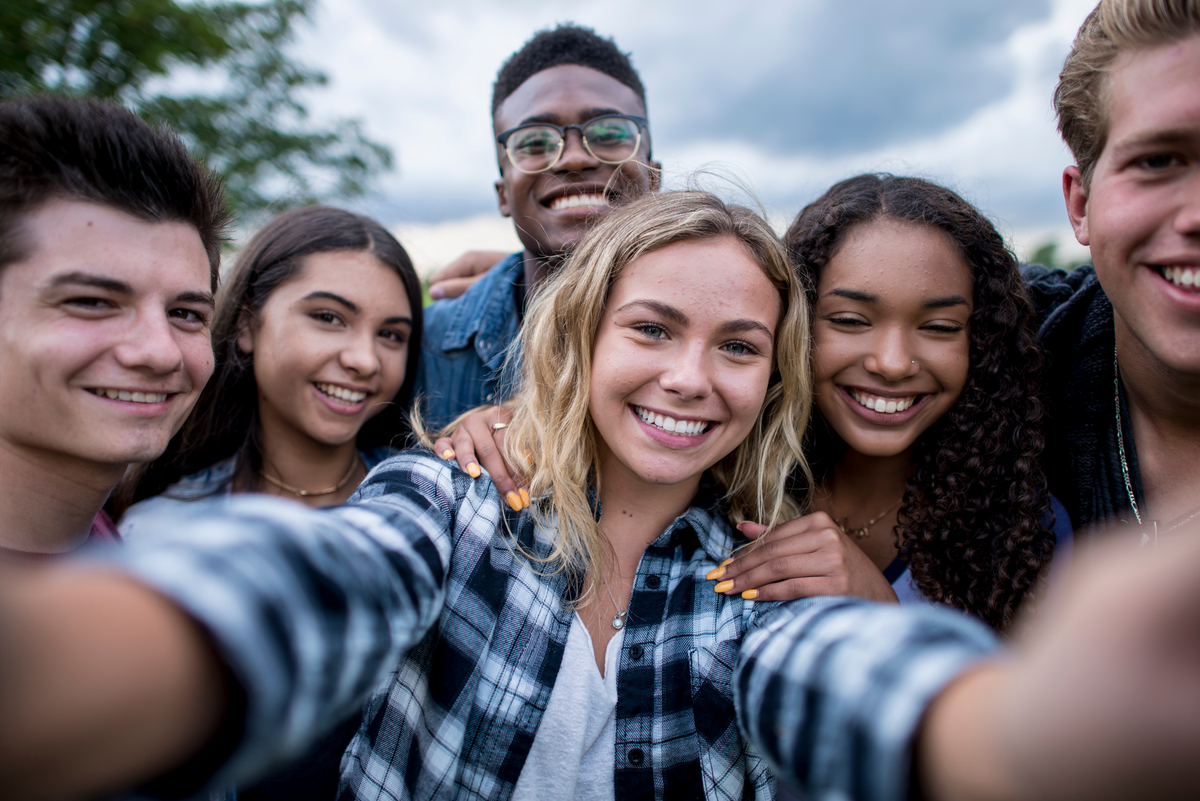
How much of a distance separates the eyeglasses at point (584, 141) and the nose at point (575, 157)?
16 millimetres

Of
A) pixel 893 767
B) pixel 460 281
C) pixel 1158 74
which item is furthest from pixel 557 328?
pixel 460 281

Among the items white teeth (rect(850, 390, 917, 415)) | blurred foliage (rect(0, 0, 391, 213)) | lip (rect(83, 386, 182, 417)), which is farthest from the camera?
blurred foliage (rect(0, 0, 391, 213))

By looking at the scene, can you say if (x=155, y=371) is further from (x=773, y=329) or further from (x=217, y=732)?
(x=773, y=329)

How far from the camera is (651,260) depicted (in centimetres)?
191

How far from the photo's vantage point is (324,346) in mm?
2518

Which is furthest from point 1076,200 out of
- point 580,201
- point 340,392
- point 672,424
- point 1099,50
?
point 340,392

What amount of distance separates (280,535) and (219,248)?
4.56 ft

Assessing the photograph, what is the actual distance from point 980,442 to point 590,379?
1.35 meters

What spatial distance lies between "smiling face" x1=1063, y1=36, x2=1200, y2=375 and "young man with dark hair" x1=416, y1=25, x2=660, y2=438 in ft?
5.83

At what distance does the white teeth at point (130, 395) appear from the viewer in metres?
1.56

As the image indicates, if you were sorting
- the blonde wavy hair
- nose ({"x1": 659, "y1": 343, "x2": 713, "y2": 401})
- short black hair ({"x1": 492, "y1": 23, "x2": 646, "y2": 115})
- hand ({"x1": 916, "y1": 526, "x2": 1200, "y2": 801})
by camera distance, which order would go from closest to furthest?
hand ({"x1": 916, "y1": 526, "x2": 1200, "y2": 801})
nose ({"x1": 659, "y1": 343, "x2": 713, "y2": 401})
the blonde wavy hair
short black hair ({"x1": 492, "y1": 23, "x2": 646, "y2": 115})

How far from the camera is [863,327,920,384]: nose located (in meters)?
2.12

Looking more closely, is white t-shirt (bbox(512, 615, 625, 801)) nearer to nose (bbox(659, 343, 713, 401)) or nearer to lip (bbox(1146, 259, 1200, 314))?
nose (bbox(659, 343, 713, 401))

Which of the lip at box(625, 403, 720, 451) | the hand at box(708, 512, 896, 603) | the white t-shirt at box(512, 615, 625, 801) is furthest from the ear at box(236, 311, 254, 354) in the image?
the hand at box(708, 512, 896, 603)
